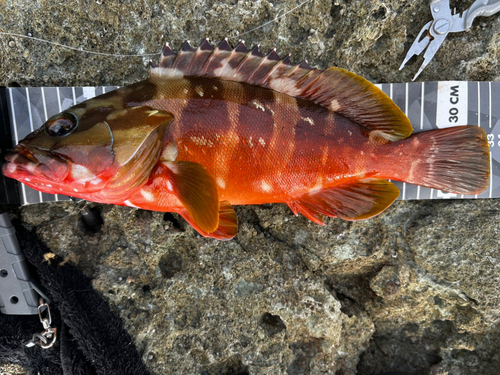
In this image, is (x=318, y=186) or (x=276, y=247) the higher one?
(x=318, y=186)

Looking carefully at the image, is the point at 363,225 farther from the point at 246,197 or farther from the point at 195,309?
the point at 195,309

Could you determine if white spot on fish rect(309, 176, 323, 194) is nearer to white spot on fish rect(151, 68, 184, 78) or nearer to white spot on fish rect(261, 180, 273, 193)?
white spot on fish rect(261, 180, 273, 193)

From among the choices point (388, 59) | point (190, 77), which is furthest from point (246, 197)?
point (388, 59)

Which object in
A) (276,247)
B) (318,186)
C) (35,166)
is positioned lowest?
(276,247)

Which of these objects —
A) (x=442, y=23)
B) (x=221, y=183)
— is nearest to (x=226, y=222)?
(x=221, y=183)

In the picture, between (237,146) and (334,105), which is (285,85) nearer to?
(334,105)

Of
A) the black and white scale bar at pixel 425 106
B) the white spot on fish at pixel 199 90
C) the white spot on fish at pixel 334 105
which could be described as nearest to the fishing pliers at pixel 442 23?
the black and white scale bar at pixel 425 106

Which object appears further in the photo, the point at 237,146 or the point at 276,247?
the point at 276,247
